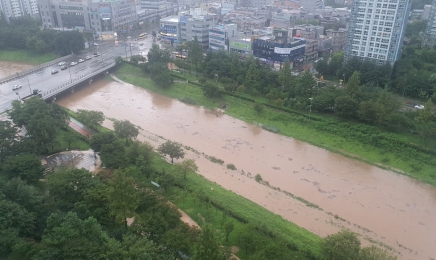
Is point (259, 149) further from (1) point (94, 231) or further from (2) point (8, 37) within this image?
(2) point (8, 37)

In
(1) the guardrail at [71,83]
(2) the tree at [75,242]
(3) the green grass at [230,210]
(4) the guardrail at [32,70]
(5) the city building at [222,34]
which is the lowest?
(3) the green grass at [230,210]

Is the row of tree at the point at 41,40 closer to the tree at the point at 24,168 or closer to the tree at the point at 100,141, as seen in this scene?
the tree at the point at 100,141

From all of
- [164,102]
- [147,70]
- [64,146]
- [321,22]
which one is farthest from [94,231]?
[321,22]

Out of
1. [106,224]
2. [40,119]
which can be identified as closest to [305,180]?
[106,224]

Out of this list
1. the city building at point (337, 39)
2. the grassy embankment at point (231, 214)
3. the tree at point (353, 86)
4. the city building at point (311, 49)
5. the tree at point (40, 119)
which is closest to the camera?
the grassy embankment at point (231, 214)

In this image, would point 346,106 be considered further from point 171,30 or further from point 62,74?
point 171,30

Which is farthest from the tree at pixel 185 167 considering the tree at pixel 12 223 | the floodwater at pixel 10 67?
the floodwater at pixel 10 67
